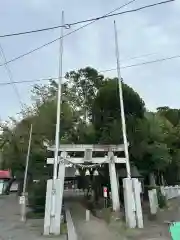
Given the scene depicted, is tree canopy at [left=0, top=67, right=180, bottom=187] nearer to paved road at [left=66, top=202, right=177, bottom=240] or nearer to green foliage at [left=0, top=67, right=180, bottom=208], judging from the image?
green foliage at [left=0, top=67, right=180, bottom=208]

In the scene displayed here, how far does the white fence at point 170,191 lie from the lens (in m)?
31.0

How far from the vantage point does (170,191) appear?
33.8m

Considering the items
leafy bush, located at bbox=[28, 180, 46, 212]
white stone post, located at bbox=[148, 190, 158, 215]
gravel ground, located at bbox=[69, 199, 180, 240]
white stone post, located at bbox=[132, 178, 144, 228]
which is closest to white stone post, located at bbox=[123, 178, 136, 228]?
white stone post, located at bbox=[132, 178, 144, 228]

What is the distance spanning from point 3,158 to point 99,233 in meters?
27.7

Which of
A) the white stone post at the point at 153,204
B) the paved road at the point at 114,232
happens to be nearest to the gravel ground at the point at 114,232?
the paved road at the point at 114,232

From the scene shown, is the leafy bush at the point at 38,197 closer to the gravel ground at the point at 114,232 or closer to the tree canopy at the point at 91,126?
the tree canopy at the point at 91,126

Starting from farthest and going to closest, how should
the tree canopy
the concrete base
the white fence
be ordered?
the white fence → the tree canopy → the concrete base

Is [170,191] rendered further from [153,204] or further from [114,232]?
[114,232]

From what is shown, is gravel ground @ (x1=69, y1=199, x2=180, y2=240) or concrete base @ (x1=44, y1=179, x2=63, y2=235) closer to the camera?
gravel ground @ (x1=69, y1=199, x2=180, y2=240)

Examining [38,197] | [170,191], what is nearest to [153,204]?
[38,197]

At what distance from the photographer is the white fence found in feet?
102

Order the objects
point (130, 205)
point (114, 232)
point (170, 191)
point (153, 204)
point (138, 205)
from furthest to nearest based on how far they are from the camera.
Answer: point (170, 191) < point (153, 204) < point (138, 205) < point (130, 205) < point (114, 232)

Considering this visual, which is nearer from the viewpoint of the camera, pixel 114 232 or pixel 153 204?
pixel 114 232

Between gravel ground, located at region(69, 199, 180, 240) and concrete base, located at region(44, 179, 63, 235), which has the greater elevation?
concrete base, located at region(44, 179, 63, 235)
